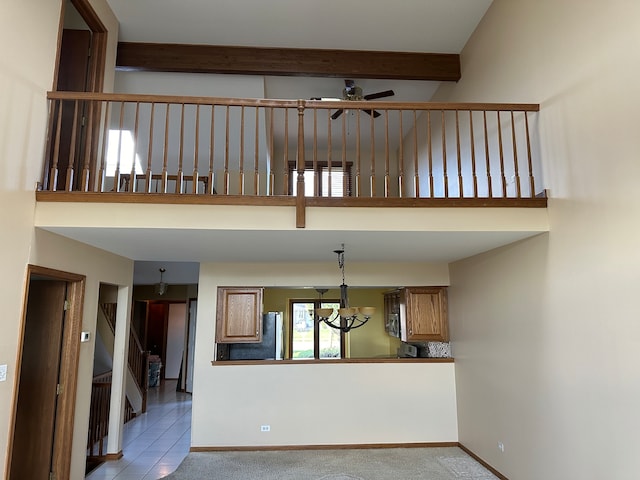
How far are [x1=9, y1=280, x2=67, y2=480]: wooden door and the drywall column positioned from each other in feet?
4.02

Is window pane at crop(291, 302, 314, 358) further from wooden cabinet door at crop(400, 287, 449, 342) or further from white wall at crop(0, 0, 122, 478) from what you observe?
white wall at crop(0, 0, 122, 478)

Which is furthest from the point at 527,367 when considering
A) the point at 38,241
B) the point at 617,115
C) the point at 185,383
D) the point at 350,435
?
the point at 185,383

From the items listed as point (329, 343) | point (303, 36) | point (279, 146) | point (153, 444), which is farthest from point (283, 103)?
point (329, 343)

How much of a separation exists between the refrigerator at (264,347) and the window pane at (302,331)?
2.59m

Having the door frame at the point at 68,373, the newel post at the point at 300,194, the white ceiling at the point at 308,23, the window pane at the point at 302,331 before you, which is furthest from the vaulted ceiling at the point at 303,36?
the window pane at the point at 302,331

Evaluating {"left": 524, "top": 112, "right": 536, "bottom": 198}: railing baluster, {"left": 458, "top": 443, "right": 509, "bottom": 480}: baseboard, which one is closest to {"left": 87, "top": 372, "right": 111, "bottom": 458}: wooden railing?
{"left": 458, "top": 443, "right": 509, "bottom": 480}: baseboard

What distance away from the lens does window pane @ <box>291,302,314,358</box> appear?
8516 millimetres

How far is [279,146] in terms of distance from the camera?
8.29 meters

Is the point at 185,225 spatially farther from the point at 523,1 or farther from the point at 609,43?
the point at 523,1

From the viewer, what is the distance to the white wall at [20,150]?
2.92m

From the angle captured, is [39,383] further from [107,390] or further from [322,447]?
[322,447]

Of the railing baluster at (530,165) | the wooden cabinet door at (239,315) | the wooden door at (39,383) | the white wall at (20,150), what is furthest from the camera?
the wooden cabinet door at (239,315)

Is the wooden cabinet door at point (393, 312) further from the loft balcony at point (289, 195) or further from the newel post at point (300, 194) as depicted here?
the newel post at point (300, 194)

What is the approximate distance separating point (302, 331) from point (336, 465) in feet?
13.1
